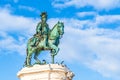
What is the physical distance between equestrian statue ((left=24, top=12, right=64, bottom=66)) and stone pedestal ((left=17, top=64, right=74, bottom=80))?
36.3 inches

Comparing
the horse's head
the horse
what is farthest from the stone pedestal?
the horse's head

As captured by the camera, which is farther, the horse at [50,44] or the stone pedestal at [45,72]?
the horse at [50,44]

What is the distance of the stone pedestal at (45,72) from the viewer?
52250 millimetres

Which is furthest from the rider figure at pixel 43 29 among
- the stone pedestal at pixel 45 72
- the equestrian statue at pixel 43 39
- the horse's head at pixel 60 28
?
the stone pedestal at pixel 45 72

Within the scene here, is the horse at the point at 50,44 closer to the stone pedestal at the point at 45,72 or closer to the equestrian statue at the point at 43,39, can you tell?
the equestrian statue at the point at 43,39

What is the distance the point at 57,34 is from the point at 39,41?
1244 mm

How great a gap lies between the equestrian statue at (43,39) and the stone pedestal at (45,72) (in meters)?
0.92

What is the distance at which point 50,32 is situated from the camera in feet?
177

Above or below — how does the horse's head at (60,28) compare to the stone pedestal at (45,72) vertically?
above

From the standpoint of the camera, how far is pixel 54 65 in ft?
172

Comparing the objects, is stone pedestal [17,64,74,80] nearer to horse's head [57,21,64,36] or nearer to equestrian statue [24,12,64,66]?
equestrian statue [24,12,64,66]

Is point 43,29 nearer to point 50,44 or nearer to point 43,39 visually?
point 43,39

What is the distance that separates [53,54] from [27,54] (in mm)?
1879

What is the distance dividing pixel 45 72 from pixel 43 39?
96.8 inches
